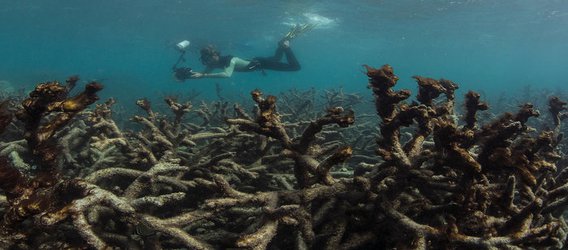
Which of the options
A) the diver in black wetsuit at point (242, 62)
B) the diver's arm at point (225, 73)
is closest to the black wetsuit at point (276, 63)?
the diver in black wetsuit at point (242, 62)

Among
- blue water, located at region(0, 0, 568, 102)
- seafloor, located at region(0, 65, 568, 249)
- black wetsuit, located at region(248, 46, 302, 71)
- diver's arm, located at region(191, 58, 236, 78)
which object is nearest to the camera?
seafloor, located at region(0, 65, 568, 249)

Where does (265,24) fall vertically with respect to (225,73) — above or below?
below

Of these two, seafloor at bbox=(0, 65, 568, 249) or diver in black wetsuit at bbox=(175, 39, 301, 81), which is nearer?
seafloor at bbox=(0, 65, 568, 249)

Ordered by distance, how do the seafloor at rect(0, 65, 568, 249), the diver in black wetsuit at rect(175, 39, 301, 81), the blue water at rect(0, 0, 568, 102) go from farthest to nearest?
the blue water at rect(0, 0, 568, 102) < the diver in black wetsuit at rect(175, 39, 301, 81) < the seafloor at rect(0, 65, 568, 249)

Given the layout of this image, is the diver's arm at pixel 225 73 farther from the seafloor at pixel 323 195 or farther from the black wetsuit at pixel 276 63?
the seafloor at pixel 323 195

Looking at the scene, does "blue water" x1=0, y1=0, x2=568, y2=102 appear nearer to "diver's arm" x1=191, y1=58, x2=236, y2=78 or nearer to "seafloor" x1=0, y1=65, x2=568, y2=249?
"diver's arm" x1=191, y1=58, x2=236, y2=78

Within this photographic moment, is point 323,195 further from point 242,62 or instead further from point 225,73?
point 242,62

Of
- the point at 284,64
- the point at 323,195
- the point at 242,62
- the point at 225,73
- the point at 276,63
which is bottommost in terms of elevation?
the point at 284,64

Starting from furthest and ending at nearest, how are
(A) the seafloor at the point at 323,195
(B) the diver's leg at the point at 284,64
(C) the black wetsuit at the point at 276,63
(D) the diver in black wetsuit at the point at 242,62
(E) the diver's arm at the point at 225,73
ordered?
(B) the diver's leg at the point at 284,64 → (D) the diver in black wetsuit at the point at 242,62 → (C) the black wetsuit at the point at 276,63 → (E) the diver's arm at the point at 225,73 → (A) the seafloor at the point at 323,195

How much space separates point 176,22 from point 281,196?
148 feet

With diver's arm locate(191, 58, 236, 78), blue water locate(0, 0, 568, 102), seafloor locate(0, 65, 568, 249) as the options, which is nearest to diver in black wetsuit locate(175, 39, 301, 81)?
diver's arm locate(191, 58, 236, 78)

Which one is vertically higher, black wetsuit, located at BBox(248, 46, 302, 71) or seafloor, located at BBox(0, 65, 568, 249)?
seafloor, located at BBox(0, 65, 568, 249)

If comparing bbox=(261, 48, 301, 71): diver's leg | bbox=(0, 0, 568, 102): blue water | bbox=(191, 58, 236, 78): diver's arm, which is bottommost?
bbox=(0, 0, 568, 102): blue water

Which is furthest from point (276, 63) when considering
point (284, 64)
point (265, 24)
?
point (265, 24)
